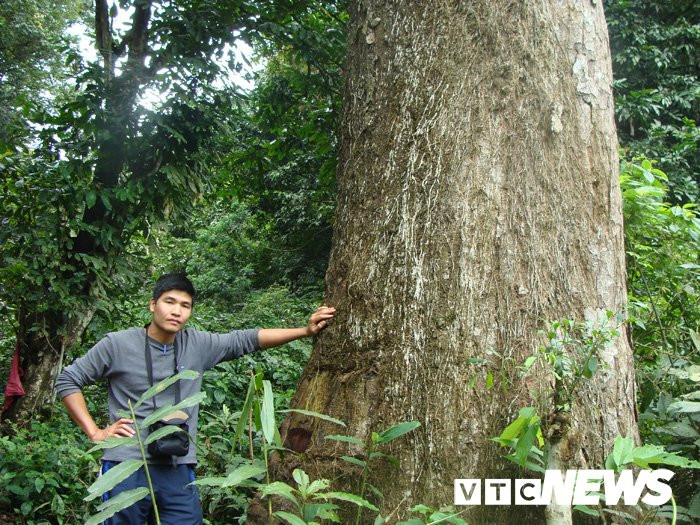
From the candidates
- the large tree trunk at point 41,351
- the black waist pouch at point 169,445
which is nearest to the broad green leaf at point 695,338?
the black waist pouch at point 169,445

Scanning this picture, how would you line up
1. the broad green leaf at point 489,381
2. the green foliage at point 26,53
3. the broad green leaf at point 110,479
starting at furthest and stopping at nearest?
the green foliage at point 26,53 < the broad green leaf at point 489,381 < the broad green leaf at point 110,479

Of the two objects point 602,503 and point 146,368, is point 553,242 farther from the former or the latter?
point 146,368

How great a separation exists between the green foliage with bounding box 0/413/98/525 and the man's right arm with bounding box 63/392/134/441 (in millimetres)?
1297

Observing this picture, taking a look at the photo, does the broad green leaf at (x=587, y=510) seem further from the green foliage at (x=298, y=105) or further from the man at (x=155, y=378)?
the green foliage at (x=298, y=105)

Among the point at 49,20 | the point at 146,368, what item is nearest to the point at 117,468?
the point at 146,368

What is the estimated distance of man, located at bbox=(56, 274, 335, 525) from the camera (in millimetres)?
2682

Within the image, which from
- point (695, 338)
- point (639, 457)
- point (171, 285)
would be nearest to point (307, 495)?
point (639, 457)

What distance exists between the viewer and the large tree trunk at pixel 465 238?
2168 mm

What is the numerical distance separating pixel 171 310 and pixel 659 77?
10824 mm

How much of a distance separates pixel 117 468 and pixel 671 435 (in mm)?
2111

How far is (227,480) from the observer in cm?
171

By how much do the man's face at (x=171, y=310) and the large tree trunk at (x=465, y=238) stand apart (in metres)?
0.72

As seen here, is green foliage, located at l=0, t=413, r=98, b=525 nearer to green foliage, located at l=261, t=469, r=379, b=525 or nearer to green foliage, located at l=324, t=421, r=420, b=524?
green foliage, located at l=324, t=421, r=420, b=524

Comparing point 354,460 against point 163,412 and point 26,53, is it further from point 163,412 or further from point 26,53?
point 26,53
